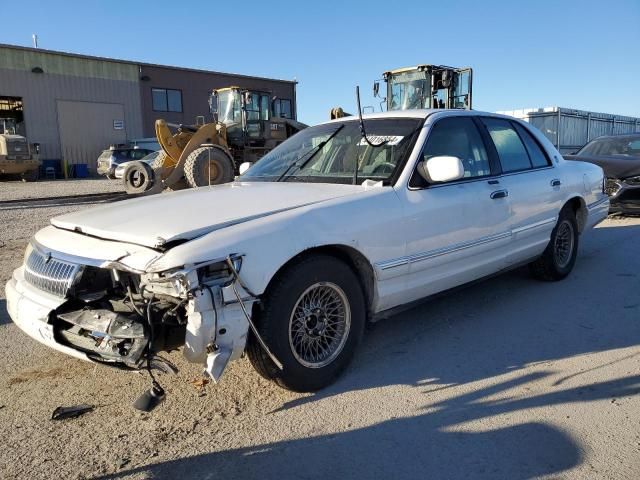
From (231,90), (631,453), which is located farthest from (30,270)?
(231,90)

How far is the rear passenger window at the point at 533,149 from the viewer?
5.07 meters

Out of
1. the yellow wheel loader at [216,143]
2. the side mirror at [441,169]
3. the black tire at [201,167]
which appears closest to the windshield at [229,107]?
the yellow wheel loader at [216,143]

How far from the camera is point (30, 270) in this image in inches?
125

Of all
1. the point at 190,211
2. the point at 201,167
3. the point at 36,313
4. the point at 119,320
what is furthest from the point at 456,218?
the point at 201,167

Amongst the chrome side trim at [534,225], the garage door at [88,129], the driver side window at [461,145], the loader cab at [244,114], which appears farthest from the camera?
the garage door at [88,129]

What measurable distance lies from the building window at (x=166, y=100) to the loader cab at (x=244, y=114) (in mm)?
20740

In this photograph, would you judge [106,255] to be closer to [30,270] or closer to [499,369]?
[30,270]

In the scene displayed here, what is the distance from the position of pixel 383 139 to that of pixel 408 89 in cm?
1316

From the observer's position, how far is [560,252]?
5457mm

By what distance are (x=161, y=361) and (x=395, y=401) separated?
1.32 meters

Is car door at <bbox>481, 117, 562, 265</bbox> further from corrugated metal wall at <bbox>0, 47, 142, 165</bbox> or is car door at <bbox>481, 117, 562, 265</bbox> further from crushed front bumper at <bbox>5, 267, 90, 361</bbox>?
corrugated metal wall at <bbox>0, 47, 142, 165</bbox>

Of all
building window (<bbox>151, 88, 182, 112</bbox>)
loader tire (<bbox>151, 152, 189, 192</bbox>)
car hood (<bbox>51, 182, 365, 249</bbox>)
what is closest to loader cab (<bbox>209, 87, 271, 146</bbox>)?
loader tire (<bbox>151, 152, 189, 192</bbox>)

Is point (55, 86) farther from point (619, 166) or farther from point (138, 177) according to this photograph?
point (619, 166)

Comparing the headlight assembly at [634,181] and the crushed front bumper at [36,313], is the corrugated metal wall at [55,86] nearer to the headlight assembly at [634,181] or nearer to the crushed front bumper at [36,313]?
the headlight assembly at [634,181]
